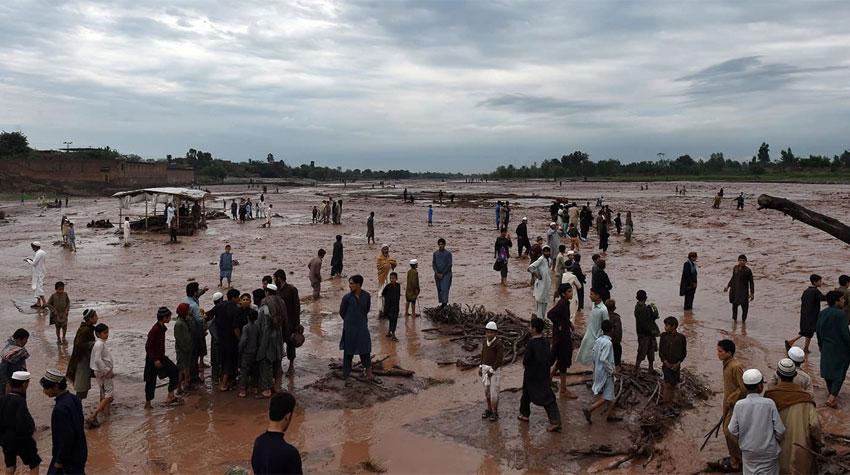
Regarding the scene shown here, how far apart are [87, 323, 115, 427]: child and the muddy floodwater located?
20cm

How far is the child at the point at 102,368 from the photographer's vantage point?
7176 mm

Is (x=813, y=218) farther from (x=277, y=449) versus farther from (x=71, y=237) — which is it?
(x=71, y=237)

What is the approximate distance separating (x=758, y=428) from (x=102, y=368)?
7.10 m

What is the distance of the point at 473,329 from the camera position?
11156 mm

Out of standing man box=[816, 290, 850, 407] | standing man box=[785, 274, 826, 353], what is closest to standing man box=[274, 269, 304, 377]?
standing man box=[816, 290, 850, 407]

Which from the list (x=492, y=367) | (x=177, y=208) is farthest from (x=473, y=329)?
(x=177, y=208)

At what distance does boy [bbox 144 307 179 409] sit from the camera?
301 inches

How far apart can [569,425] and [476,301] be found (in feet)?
24.1

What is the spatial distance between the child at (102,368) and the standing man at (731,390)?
22.6ft

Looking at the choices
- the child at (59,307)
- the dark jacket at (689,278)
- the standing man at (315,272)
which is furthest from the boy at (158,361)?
the dark jacket at (689,278)

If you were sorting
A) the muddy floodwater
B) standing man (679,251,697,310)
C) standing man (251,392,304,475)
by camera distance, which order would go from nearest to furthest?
1. standing man (251,392,304,475)
2. the muddy floodwater
3. standing man (679,251,697,310)

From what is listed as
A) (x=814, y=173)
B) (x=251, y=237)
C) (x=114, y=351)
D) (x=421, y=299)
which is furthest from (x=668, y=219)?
(x=814, y=173)

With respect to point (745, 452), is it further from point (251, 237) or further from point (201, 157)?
point (201, 157)

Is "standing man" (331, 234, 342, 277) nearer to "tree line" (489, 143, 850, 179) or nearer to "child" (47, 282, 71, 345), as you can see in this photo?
"child" (47, 282, 71, 345)
